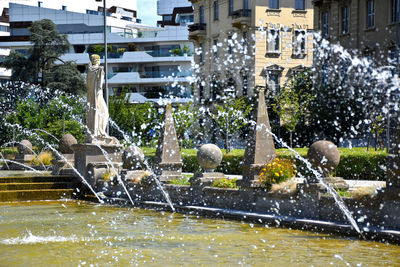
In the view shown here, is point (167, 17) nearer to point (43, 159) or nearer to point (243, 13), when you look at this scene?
point (243, 13)

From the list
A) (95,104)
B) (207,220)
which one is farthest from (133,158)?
(207,220)

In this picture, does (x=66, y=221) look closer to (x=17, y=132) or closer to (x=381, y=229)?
(x=381, y=229)

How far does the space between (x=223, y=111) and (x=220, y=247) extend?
1339 inches

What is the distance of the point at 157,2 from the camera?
96750mm

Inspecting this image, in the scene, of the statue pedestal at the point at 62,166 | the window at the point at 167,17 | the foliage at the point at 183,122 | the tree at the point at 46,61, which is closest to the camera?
the statue pedestal at the point at 62,166

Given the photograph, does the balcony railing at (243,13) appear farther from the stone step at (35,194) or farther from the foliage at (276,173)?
the foliage at (276,173)

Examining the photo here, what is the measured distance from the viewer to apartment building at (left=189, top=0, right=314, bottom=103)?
5116cm

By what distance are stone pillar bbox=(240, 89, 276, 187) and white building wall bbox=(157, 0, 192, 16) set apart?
82105 mm

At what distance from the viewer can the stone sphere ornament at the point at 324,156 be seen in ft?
40.5

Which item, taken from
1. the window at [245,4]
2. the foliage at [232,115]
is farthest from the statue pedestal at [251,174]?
the window at [245,4]

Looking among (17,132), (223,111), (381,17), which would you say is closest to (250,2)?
(223,111)

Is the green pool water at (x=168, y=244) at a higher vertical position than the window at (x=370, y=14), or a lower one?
lower

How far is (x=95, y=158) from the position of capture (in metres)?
19.4

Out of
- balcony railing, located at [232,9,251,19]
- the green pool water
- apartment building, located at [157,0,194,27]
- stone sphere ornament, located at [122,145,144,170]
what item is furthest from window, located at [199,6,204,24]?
the green pool water
